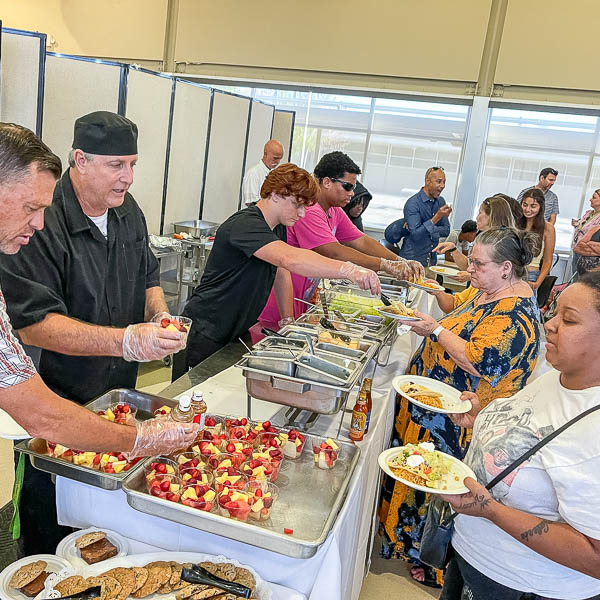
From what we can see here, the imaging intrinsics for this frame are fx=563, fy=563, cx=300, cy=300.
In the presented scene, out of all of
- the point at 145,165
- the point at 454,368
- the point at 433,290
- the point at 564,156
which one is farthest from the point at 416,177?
the point at 454,368

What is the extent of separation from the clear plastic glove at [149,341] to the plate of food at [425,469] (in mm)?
674

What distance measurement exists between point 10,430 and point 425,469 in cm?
111

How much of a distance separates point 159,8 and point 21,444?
856 cm

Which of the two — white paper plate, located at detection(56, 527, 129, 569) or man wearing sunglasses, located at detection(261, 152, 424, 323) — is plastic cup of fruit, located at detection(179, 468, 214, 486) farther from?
man wearing sunglasses, located at detection(261, 152, 424, 323)

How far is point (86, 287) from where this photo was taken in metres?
1.81

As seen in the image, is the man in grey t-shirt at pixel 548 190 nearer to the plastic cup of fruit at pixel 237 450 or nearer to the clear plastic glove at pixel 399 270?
the clear plastic glove at pixel 399 270

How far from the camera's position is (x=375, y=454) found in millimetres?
1950

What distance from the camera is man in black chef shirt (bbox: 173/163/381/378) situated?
2.35 meters

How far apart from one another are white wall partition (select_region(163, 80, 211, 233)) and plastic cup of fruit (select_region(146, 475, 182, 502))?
448 centimetres

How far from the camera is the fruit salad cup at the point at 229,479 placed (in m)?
1.36

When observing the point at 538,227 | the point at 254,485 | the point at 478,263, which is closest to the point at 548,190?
the point at 538,227

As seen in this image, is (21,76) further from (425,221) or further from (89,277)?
(425,221)

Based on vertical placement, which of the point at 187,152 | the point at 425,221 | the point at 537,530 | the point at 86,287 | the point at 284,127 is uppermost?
the point at 284,127

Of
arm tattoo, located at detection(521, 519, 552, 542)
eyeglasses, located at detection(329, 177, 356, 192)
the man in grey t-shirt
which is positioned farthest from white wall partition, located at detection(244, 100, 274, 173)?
arm tattoo, located at detection(521, 519, 552, 542)
